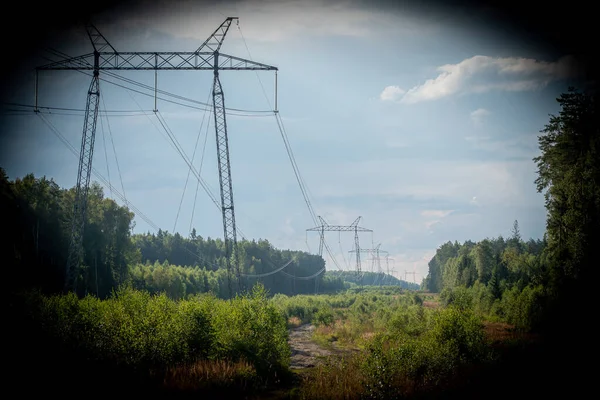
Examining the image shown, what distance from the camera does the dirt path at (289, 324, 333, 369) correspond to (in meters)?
36.4

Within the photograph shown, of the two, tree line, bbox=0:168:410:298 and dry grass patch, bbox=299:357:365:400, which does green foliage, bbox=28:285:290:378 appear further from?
tree line, bbox=0:168:410:298

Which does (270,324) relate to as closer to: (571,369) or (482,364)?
(482,364)

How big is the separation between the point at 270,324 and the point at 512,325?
31.1m

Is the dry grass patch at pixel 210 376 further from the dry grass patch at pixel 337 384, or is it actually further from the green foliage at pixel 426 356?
the green foliage at pixel 426 356

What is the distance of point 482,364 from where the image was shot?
2800cm

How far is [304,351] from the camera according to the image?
44656 mm

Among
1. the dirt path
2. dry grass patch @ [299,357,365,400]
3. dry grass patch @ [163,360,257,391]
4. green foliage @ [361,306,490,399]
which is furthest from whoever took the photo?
the dirt path

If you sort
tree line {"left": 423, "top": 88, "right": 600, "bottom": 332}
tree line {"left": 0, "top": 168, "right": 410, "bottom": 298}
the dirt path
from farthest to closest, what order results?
tree line {"left": 0, "top": 168, "right": 410, "bottom": 298}
tree line {"left": 423, "top": 88, "right": 600, "bottom": 332}
the dirt path

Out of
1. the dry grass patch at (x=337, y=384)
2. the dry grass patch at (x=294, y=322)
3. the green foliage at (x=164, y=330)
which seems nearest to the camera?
the dry grass patch at (x=337, y=384)

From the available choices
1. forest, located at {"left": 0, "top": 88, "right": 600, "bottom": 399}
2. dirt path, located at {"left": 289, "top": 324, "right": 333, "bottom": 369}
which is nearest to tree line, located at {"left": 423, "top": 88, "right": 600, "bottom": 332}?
Result: forest, located at {"left": 0, "top": 88, "right": 600, "bottom": 399}

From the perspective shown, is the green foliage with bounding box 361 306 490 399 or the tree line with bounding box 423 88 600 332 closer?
the green foliage with bounding box 361 306 490 399

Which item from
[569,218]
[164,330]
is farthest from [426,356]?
[569,218]

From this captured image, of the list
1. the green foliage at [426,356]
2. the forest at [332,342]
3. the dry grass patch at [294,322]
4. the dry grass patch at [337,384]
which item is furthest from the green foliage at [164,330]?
the dry grass patch at [294,322]

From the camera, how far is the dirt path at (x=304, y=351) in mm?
36438
